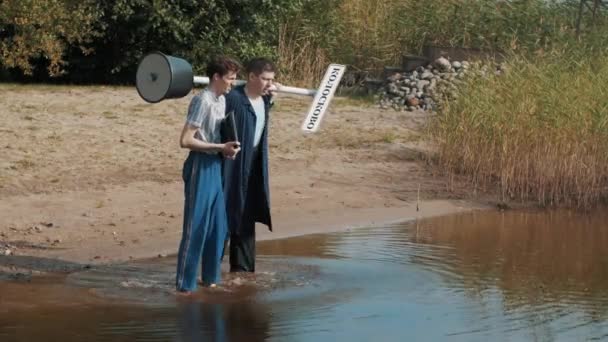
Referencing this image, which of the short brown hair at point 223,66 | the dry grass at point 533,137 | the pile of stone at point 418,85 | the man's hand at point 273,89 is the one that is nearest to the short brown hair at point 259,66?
the man's hand at point 273,89

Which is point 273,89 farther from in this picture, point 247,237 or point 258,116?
point 247,237

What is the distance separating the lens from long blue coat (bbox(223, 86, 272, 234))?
9.02 m

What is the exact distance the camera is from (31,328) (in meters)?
7.91

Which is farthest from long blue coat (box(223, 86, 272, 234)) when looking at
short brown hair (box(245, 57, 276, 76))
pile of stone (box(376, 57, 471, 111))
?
pile of stone (box(376, 57, 471, 111))

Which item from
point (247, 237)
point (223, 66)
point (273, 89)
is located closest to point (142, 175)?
point (247, 237)

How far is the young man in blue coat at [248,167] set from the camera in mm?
9016

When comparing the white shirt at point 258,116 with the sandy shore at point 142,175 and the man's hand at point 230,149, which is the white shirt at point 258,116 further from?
the sandy shore at point 142,175

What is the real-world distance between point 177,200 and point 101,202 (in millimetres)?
750

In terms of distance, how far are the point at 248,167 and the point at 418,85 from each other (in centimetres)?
1064

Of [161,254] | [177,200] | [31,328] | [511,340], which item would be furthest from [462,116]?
[31,328]

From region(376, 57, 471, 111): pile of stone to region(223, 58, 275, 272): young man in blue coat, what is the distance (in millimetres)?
8693

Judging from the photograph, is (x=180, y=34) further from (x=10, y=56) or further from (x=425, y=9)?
(x=425, y=9)

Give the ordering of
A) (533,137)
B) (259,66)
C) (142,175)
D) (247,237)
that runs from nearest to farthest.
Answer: (259,66)
(247,237)
(142,175)
(533,137)

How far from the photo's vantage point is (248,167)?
362 inches
